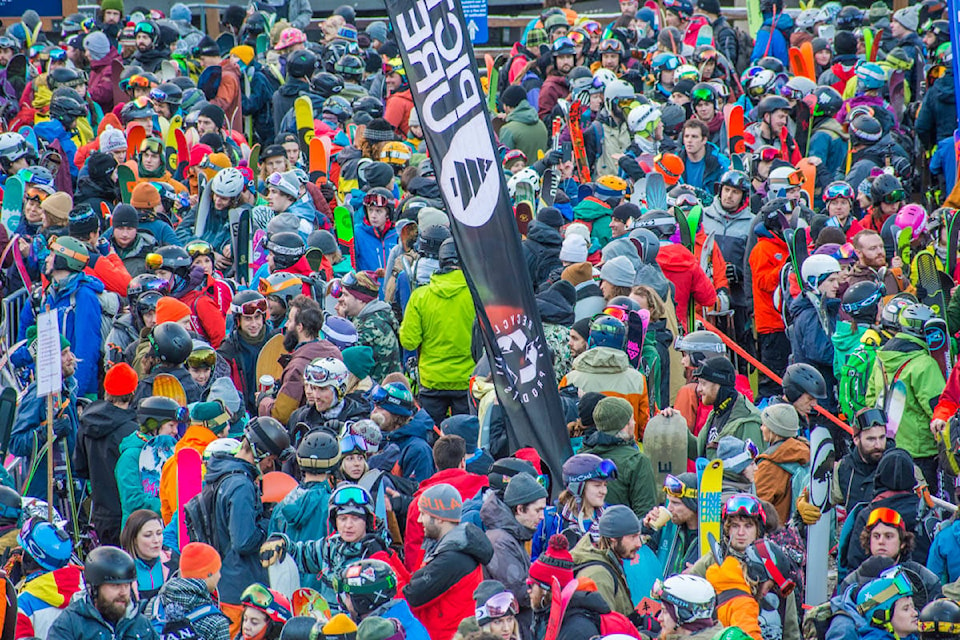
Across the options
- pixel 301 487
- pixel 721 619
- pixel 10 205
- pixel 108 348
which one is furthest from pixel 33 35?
pixel 721 619

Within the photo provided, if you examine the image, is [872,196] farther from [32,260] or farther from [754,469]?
[32,260]

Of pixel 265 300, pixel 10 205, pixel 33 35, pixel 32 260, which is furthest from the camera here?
pixel 33 35

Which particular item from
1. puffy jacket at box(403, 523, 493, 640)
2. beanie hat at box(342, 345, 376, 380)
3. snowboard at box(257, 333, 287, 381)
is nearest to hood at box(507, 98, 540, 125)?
snowboard at box(257, 333, 287, 381)

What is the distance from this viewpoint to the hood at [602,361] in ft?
31.3

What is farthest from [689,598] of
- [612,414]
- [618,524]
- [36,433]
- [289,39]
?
[289,39]

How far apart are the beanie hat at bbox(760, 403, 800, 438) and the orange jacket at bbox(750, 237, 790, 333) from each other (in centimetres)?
298

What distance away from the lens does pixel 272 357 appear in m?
10.5

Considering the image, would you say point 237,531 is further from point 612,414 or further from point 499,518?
point 612,414

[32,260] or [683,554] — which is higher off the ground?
[32,260]

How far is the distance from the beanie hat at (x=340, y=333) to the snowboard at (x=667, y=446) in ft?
7.53

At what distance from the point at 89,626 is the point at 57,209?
6102 mm

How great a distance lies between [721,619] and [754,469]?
1473 mm

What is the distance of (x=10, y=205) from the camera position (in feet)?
43.5

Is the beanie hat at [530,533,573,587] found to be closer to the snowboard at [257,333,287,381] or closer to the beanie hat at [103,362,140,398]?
the beanie hat at [103,362,140,398]
